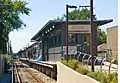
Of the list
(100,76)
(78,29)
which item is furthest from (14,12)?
(100,76)

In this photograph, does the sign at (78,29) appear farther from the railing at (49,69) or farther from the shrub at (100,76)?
the shrub at (100,76)

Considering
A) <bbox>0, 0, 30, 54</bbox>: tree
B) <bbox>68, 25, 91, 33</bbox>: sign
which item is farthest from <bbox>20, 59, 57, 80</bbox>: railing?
<bbox>0, 0, 30, 54</bbox>: tree

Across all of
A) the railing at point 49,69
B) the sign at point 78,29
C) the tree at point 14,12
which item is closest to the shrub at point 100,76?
the railing at point 49,69

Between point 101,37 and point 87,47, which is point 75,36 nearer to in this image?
point 87,47

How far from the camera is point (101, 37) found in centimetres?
11950

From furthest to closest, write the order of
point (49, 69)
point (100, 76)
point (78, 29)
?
1. point (78, 29)
2. point (49, 69)
3. point (100, 76)

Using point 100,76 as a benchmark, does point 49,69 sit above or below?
below

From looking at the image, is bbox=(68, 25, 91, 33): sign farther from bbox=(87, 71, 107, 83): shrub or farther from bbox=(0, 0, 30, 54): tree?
bbox=(87, 71, 107, 83): shrub

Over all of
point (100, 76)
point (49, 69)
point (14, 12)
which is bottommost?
point (49, 69)

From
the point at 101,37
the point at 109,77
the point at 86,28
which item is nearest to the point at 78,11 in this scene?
the point at 101,37

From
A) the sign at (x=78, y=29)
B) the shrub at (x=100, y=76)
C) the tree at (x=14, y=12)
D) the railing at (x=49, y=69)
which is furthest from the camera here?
the tree at (x=14, y=12)

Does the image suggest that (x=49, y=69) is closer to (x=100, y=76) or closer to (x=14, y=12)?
(x=100, y=76)

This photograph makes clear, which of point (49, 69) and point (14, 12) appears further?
point (14, 12)

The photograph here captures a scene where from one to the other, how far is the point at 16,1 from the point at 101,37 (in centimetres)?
5011
